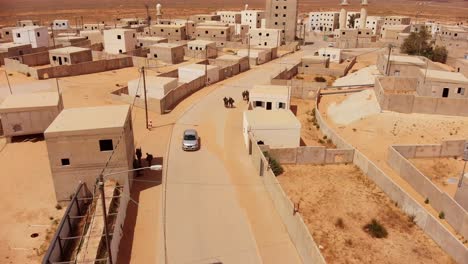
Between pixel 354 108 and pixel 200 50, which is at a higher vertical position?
pixel 200 50

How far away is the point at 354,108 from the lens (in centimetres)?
3731

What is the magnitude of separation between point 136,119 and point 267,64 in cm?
3393

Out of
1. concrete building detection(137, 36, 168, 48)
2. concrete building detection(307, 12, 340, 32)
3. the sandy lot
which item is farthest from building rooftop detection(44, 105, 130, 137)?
concrete building detection(307, 12, 340, 32)

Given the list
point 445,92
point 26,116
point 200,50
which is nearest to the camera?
point 26,116

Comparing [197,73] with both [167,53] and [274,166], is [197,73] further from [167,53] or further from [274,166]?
[274,166]

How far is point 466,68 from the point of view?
42406mm

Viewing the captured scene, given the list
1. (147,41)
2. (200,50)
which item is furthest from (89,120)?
(147,41)

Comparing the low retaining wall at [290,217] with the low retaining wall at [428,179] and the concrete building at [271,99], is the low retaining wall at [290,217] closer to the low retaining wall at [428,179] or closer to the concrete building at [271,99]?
the low retaining wall at [428,179]

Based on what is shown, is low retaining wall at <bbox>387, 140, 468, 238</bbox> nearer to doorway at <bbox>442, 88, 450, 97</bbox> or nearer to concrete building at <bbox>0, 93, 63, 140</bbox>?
doorway at <bbox>442, 88, 450, 97</bbox>

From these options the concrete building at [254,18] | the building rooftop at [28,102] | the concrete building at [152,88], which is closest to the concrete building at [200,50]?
the concrete building at [152,88]

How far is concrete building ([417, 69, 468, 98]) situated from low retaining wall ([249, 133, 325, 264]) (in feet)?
65.7

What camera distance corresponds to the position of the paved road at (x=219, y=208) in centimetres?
1742

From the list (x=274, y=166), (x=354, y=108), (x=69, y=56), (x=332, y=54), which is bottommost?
(x=274, y=166)

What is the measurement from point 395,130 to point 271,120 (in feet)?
36.9
